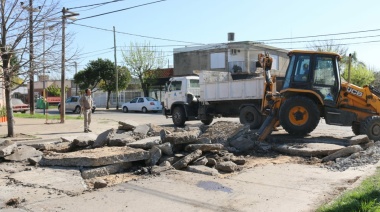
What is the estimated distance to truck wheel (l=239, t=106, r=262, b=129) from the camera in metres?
15.4

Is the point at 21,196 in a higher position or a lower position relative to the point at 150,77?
lower

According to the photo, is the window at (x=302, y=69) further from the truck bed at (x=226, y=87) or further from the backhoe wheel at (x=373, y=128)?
the truck bed at (x=226, y=87)

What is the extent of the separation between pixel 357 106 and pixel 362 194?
23.6 feet

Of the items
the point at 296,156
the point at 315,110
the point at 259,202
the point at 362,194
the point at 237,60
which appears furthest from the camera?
the point at 237,60

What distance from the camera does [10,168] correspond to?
845 centimetres

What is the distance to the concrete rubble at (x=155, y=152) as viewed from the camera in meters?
8.09

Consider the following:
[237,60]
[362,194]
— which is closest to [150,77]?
[237,60]

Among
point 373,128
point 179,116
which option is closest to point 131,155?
point 373,128

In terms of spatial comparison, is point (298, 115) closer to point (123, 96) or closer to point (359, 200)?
point (359, 200)

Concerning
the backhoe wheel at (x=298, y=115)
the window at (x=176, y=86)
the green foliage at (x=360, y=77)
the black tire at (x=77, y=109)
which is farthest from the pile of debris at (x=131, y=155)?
the green foliage at (x=360, y=77)

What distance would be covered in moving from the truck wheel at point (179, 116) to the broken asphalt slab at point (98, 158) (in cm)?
1016

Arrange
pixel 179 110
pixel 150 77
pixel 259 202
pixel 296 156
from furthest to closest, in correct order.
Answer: pixel 150 77, pixel 179 110, pixel 296 156, pixel 259 202

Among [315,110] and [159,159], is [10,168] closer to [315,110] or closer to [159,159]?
[159,159]

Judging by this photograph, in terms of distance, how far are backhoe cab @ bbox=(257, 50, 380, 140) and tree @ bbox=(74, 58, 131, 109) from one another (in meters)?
34.2
